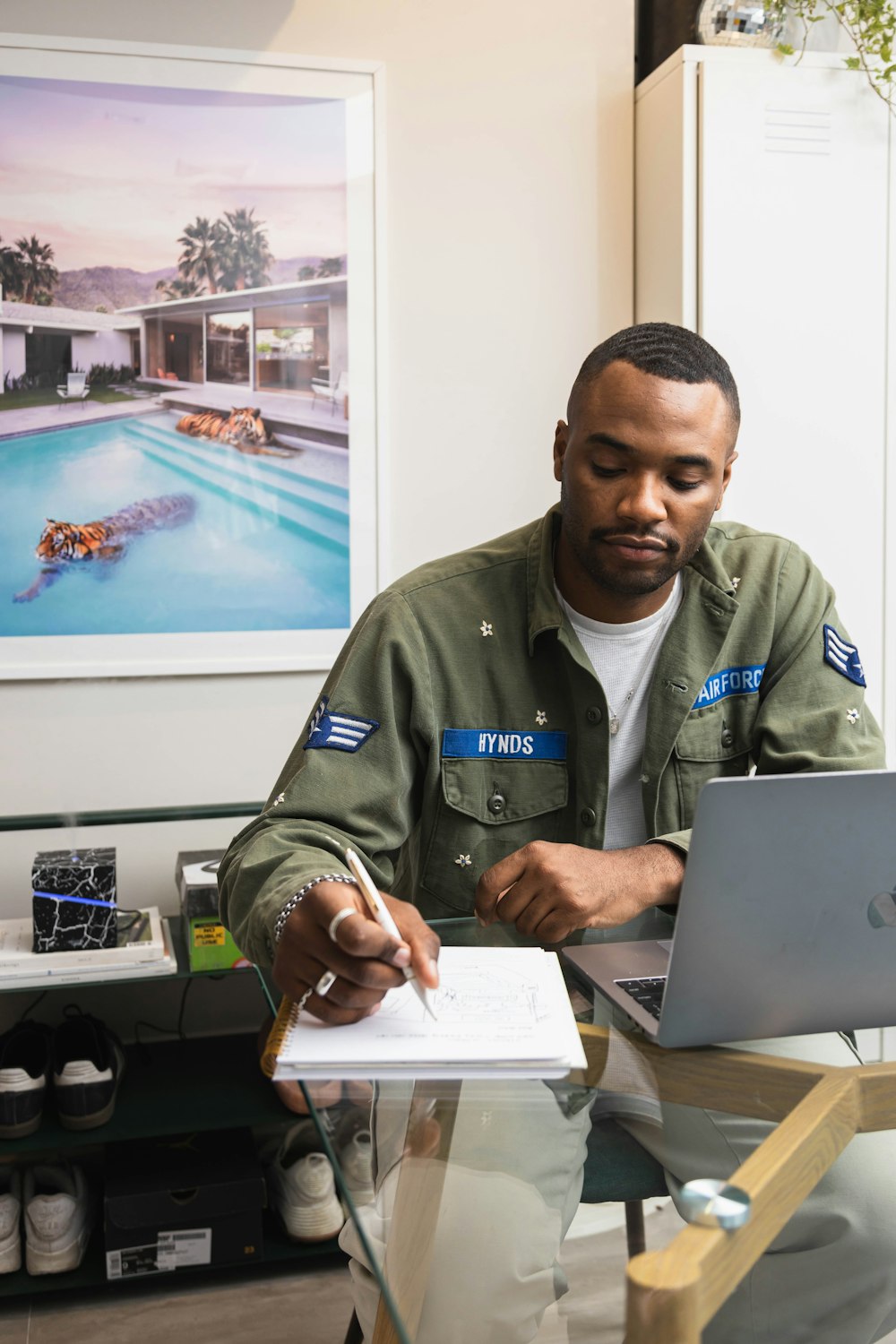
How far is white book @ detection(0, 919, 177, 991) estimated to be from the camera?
75.7 inches

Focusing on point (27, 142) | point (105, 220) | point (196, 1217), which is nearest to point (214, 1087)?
point (196, 1217)

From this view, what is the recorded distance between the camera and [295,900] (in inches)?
40.5

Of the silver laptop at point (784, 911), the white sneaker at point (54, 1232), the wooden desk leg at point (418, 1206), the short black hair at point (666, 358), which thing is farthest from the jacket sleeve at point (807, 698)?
the white sneaker at point (54, 1232)

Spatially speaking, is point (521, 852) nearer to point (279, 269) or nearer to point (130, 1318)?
point (130, 1318)

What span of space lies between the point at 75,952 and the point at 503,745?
887 mm

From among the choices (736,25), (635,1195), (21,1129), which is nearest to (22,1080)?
(21,1129)

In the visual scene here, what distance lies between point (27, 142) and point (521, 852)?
1.67 meters

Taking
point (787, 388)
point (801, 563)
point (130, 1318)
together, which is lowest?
point (130, 1318)

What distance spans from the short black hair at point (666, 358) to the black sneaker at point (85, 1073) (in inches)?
53.4

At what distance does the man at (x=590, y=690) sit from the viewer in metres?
1.31

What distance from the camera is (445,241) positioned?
238 centimetres

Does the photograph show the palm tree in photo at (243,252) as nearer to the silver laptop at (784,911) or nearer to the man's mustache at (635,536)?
the man's mustache at (635,536)

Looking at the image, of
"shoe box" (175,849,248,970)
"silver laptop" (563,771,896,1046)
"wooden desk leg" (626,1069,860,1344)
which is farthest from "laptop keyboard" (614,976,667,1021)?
"shoe box" (175,849,248,970)

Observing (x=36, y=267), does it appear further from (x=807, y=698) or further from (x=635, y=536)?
(x=807, y=698)
